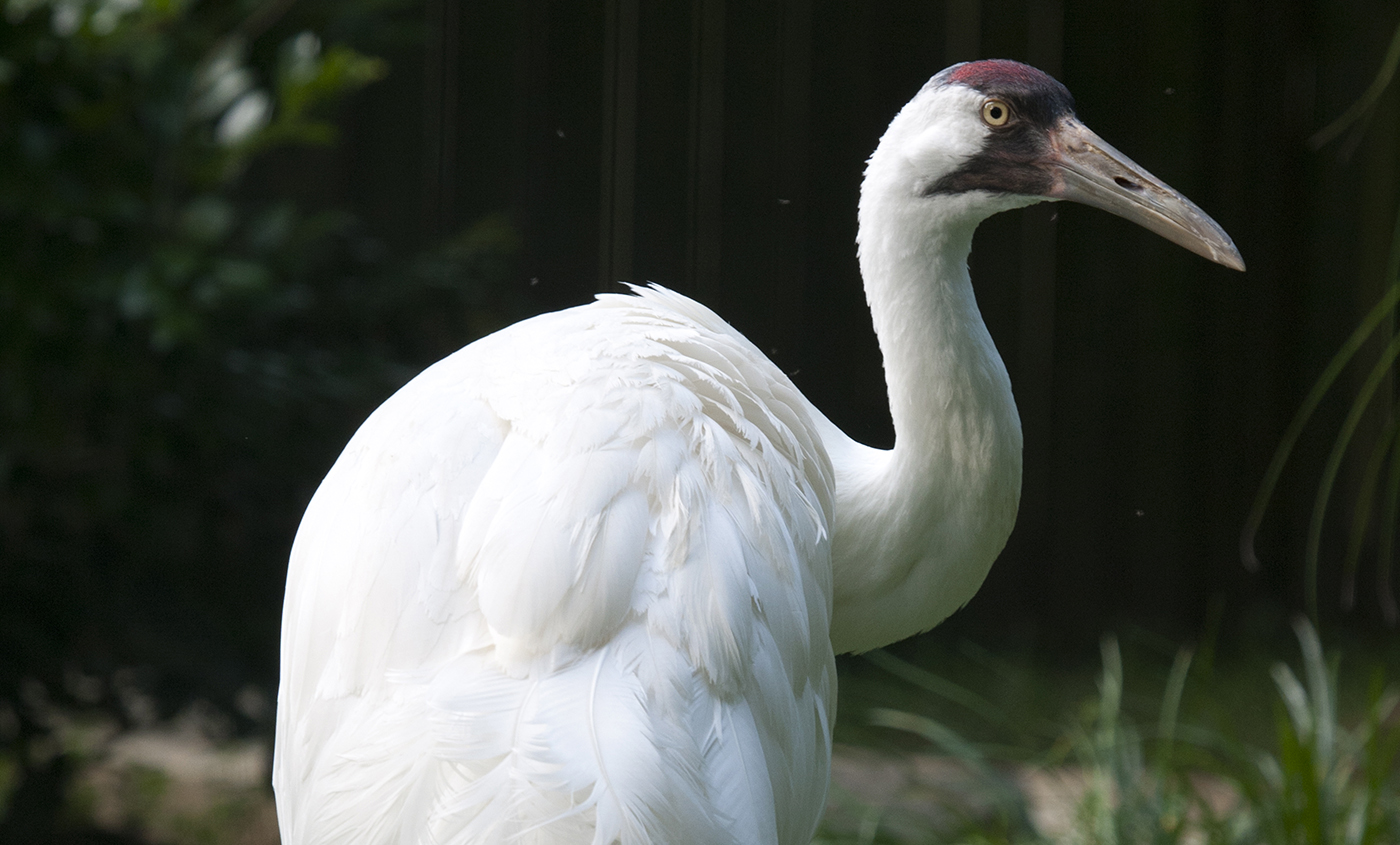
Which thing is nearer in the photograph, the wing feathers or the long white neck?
the wing feathers

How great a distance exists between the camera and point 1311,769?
2.43 metres

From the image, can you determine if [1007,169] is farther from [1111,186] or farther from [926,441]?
[926,441]

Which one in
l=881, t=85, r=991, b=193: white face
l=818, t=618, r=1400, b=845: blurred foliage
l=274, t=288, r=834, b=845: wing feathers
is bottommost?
l=818, t=618, r=1400, b=845: blurred foliage

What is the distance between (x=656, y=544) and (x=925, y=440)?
0.59m

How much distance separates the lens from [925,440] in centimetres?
195

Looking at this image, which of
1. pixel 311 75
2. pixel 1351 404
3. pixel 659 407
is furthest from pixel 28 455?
pixel 1351 404

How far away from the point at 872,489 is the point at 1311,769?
109 centimetres

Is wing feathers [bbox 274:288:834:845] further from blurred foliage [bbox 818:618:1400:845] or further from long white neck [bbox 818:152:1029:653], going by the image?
blurred foliage [bbox 818:618:1400:845]

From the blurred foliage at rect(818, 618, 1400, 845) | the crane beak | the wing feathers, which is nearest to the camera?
the wing feathers

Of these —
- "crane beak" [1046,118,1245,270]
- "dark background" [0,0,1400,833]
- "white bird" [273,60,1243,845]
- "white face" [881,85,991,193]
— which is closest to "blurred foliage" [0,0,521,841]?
"dark background" [0,0,1400,833]

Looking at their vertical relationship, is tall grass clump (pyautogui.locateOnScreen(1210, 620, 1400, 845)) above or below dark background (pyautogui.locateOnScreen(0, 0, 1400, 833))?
below

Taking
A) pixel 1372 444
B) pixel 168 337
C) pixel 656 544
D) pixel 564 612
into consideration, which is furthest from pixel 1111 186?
pixel 1372 444

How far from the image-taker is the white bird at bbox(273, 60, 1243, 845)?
4.44ft

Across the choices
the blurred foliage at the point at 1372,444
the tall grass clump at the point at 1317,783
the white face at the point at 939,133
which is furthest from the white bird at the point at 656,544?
the tall grass clump at the point at 1317,783
